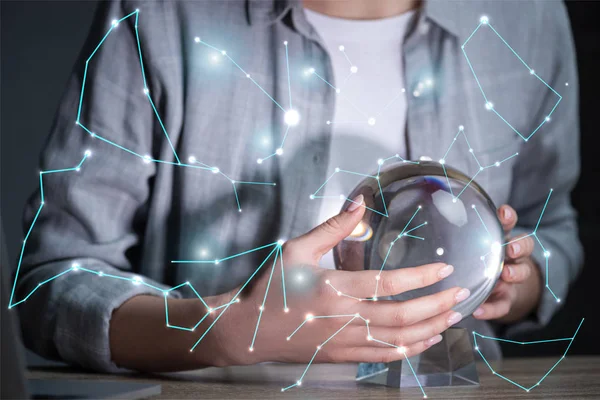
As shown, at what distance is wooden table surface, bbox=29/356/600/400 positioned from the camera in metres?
0.60

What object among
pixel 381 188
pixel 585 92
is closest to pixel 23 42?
pixel 381 188

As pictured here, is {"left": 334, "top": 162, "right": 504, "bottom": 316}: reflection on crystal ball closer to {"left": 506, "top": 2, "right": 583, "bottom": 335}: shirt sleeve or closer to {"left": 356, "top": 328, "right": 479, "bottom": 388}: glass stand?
{"left": 356, "top": 328, "right": 479, "bottom": 388}: glass stand

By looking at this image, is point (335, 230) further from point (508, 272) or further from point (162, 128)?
point (162, 128)

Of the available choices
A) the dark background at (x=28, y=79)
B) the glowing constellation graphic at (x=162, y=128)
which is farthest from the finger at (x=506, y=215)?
the dark background at (x=28, y=79)

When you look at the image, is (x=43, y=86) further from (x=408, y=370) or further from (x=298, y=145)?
(x=408, y=370)

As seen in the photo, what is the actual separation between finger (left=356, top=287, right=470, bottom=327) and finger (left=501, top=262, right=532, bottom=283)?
0.19m

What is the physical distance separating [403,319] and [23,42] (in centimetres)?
65

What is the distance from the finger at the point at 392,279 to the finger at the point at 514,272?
0.21 meters

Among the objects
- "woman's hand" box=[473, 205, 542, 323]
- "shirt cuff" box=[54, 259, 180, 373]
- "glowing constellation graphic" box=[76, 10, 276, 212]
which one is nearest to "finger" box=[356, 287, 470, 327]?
"woman's hand" box=[473, 205, 542, 323]

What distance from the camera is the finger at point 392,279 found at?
1.94 feet

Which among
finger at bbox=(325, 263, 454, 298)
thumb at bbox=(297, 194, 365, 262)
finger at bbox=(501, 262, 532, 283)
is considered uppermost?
thumb at bbox=(297, 194, 365, 262)

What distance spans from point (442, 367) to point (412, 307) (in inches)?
4.2

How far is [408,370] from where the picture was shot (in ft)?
2.17

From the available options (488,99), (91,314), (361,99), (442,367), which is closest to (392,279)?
(442,367)
